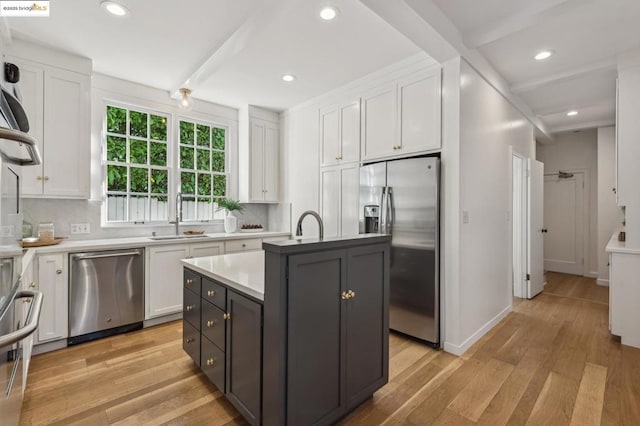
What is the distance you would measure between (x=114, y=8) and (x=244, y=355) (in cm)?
266

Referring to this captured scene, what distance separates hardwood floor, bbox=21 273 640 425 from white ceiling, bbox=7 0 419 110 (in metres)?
2.75

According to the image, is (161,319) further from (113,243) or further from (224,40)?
(224,40)

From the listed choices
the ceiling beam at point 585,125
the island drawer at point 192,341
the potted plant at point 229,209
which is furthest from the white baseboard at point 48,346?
the ceiling beam at point 585,125

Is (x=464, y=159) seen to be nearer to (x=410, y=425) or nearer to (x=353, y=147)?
(x=353, y=147)

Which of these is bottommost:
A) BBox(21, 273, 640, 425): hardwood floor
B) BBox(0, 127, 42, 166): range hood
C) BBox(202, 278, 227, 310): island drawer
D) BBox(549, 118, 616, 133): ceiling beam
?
BBox(21, 273, 640, 425): hardwood floor

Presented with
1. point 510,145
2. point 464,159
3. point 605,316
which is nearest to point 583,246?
point 605,316

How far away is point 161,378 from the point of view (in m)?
2.29

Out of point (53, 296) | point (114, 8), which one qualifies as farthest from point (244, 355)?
point (114, 8)

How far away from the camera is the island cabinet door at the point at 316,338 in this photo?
59.2 inches

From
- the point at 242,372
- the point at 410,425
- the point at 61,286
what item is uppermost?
the point at 61,286

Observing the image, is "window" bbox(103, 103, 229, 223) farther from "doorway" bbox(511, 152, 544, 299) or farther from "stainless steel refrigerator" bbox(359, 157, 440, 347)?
"doorway" bbox(511, 152, 544, 299)

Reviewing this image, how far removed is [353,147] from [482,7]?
5.63ft

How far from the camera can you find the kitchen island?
1487 millimetres

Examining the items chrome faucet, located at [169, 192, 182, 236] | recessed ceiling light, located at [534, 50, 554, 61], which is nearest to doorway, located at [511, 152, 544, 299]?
recessed ceiling light, located at [534, 50, 554, 61]
